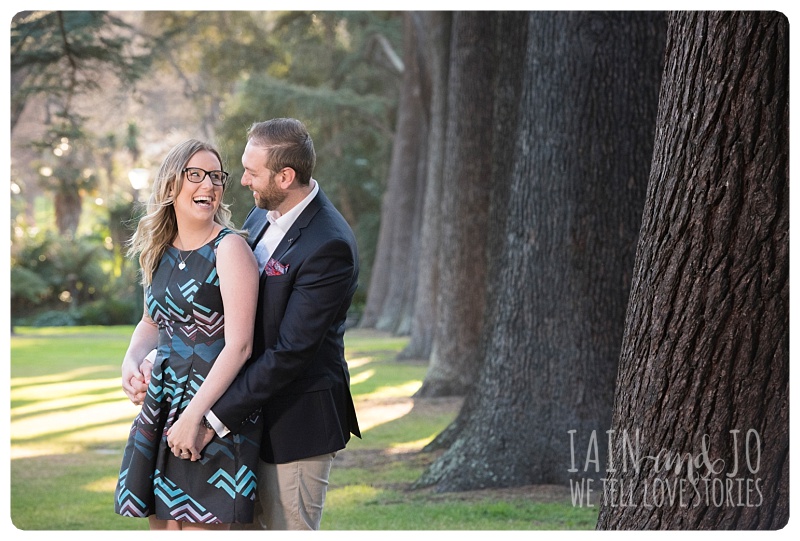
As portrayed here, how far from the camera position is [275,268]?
3902 millimetres

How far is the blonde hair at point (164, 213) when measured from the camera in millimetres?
3916

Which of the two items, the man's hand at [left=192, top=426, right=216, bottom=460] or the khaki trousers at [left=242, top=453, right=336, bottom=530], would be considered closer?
the man's hand at [left=192, top=426, right=216, bottom=460]

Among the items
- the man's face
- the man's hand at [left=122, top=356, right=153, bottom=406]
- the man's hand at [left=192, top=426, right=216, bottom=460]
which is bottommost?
the man's hand at [left=192, top=426, right=216, bottom=460]

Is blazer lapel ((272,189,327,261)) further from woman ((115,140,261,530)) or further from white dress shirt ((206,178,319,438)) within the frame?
woman ((115,140,261,530))

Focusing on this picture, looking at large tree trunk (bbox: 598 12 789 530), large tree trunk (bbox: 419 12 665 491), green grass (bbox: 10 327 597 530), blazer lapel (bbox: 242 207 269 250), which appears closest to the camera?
large tree trunk (bbox: 598 12 789 530)

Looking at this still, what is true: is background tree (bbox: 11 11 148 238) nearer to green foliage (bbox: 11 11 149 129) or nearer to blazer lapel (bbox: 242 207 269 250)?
green foliage (bbox: 11 11 149 129)

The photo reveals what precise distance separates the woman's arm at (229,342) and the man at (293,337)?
0.04 m

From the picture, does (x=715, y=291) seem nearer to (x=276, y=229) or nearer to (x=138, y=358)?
(x=276, y=229)

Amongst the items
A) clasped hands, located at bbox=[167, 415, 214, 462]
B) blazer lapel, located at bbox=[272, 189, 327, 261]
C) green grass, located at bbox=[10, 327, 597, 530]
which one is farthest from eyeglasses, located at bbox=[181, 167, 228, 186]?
green grass, located at bbox=[10, 327, 597, 530]

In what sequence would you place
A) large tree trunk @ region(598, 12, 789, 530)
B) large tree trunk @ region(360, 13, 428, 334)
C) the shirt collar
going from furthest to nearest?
large tree trunk @ region(360, 13, 428, 334) < the shirt collar < large tree trunk @ region(598, 12, 789, 530)

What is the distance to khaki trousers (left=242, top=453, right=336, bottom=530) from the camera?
3938 mm

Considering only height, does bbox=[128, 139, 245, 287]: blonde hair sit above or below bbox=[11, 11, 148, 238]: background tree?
below

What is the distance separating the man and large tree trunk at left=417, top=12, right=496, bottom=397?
9.09 metres

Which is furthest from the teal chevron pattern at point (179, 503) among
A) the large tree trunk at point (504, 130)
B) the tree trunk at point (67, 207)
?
the tree trunk at point (67, 207)
